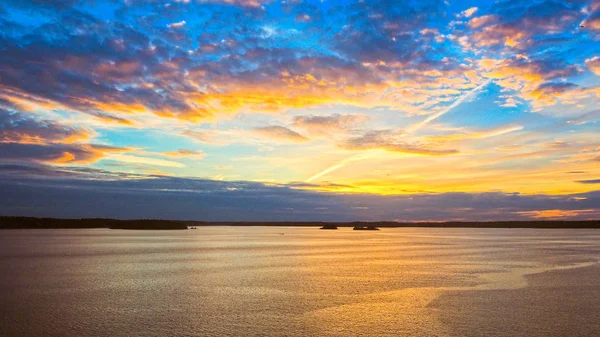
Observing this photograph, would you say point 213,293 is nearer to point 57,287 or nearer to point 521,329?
point 57,287

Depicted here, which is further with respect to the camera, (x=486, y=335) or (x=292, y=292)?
(x=292, y=292)

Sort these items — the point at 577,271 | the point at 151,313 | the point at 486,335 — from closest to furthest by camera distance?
the point at 486,335, the point at 151,313, the point at 577,271

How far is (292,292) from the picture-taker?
17.8 metres

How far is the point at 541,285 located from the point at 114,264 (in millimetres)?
23275

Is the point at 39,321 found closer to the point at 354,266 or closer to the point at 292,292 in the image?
the point at 292,292

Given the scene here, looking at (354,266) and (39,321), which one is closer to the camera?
(39,321)

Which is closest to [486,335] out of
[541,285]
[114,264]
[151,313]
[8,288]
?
[151,313]

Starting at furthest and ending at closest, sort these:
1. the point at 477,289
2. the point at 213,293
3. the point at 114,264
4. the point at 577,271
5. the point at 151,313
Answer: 1. the point at 114,264
2. the point at 577,271
3. the point at 477,289
4. the point at 213,293
5. the point at 151,313

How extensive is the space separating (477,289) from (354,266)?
34.2ft

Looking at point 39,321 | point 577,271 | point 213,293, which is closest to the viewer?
point 39,321

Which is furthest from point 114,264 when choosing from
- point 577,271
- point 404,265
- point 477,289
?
point 577,271

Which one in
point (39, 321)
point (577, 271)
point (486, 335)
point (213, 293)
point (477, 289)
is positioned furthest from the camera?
point (577, 271)

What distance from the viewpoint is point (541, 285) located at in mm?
19891

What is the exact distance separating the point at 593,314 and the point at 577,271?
13321 mm
